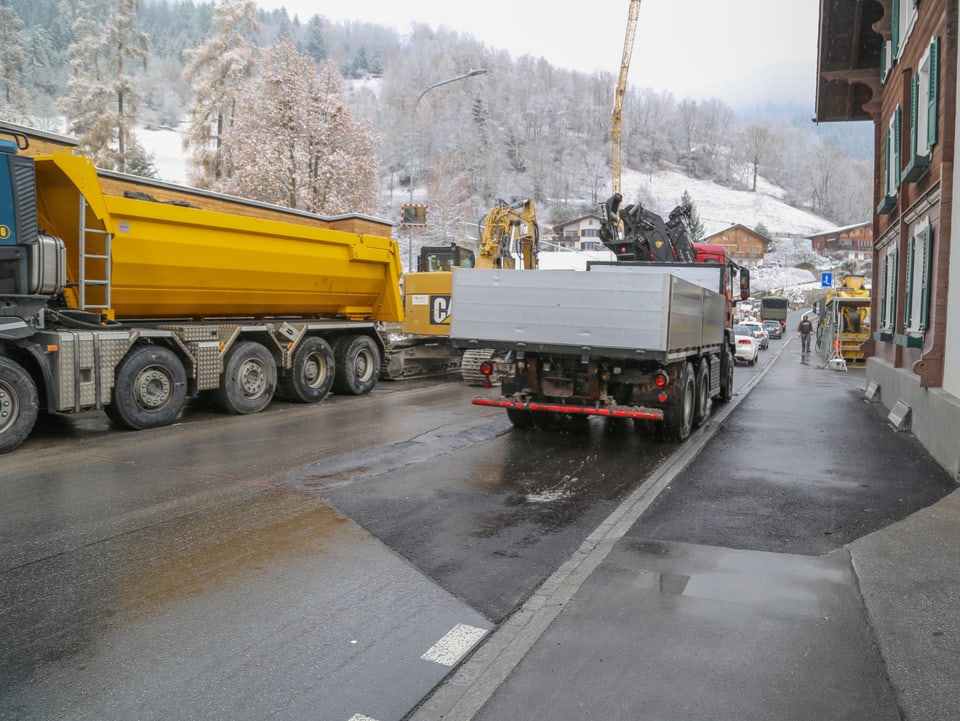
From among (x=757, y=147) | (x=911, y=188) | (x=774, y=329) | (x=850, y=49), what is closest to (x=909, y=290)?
(x=911, y=188)

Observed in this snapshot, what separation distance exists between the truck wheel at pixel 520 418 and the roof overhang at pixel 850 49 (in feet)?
44.8

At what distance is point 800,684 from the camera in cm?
363

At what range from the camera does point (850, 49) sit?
19719mm

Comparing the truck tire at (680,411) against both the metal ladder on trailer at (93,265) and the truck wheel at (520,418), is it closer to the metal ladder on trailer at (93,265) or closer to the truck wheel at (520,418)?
the truck wheel at (520,418)

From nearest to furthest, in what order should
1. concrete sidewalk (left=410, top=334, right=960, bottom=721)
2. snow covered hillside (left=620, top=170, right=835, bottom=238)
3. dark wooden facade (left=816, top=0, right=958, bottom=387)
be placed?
concrete sidewalk (left=410, top=334, right=960, bottom=721) < dark wooden facade (left=816, top=0, right=958, bottom=387) < snow covered hillside (left=620, top=170, right=835, bottom=238)

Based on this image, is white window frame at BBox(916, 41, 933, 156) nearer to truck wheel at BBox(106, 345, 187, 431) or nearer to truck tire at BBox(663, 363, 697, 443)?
truck tire at BBox(663, 363, 697, 443)

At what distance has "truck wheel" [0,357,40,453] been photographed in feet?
28.1

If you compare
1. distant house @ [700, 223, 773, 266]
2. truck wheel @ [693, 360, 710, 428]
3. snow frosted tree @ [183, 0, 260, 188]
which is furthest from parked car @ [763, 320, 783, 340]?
distant house @ [700, 223, 773, 266]

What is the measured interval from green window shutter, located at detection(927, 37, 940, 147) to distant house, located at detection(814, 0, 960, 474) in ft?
0.05

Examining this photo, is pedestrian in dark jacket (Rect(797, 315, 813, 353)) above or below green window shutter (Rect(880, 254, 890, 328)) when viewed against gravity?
below

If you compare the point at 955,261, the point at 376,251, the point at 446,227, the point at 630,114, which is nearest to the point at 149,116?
the point at 446,227

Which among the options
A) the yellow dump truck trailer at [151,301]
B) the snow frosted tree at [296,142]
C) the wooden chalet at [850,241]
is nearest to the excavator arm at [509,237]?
the yellow dump truck trailer at [151,301]

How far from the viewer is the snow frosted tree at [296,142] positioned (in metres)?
33.5

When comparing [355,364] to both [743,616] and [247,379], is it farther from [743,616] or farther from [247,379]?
[743,616]
